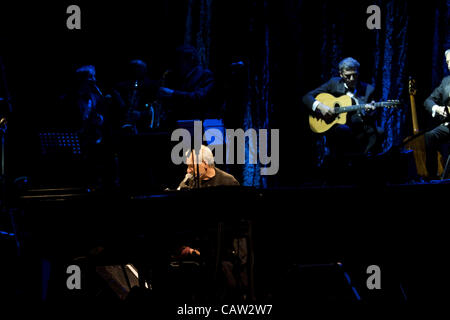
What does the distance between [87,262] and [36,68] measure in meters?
4.65

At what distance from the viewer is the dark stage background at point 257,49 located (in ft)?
22.1

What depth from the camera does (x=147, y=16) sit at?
714 centimetres

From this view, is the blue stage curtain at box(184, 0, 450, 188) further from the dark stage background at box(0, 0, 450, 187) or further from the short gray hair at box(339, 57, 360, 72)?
the short gray hair at box(339, 57, 360, 72)

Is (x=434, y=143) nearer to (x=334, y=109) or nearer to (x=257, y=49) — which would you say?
(x=334, y=109)

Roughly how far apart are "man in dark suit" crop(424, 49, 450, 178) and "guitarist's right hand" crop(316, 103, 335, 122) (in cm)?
118

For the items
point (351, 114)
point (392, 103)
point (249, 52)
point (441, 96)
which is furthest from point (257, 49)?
point (441, 96)

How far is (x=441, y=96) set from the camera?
6180 mm

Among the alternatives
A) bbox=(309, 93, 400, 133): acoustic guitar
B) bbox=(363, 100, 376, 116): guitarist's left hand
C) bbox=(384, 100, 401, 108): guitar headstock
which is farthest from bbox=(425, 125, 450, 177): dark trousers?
bbox=(309, 93, 400, 133): acoustic guitar

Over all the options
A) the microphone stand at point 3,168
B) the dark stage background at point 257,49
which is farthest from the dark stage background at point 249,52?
the microphone stand at point 3,168

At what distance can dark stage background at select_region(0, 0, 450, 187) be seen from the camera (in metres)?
6.73

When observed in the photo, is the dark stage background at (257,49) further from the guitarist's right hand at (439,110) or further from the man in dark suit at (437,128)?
the guitarist's right hand at (439,110)

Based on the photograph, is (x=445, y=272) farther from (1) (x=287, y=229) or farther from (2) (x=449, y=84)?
(2) (x=449, y=84)
